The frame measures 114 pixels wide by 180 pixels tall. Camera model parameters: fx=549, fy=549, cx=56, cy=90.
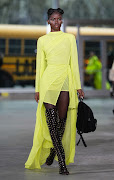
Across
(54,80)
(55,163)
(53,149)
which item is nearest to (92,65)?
(55,163)

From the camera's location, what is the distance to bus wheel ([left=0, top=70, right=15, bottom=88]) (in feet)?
79.1

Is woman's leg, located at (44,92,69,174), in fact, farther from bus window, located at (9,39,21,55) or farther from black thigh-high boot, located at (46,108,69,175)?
bus window, located at (9,39,21,55)

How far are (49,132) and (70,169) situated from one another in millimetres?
501

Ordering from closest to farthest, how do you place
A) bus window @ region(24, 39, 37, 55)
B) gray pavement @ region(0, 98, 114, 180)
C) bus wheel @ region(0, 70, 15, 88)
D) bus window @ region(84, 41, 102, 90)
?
gray pavement @ region(0, 98, 114, 180), bus window @ region(84, 41, 102, 90), bus window @ region(24, 39, 37, 55), bus wheel @ region(0, 70, 15, 88)

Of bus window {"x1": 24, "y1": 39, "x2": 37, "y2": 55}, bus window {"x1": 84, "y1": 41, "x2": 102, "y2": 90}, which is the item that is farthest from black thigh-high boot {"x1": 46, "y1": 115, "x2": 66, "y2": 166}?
bus window {"x1": 24, "y1": 39, "x2": 37, "y2": 55}

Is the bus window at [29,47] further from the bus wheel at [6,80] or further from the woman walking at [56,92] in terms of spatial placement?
the woman walking at [56,92]

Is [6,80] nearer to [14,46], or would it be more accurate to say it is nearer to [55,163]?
[14,46]

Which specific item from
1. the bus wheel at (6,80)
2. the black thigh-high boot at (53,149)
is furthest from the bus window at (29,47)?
the black thigh-high boot at (53,149)

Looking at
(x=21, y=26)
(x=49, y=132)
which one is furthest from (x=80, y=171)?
(x=21, y=26)

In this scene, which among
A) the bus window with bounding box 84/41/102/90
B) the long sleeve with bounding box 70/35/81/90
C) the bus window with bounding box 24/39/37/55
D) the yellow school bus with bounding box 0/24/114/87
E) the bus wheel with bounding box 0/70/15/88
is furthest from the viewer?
the bus wheel with bounding box 0/70/15/88

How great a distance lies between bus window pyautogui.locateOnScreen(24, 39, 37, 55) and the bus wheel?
1.26m

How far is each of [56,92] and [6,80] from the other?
1823 cm

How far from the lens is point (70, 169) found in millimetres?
6375

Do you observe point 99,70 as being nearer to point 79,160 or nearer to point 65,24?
point 65,24
